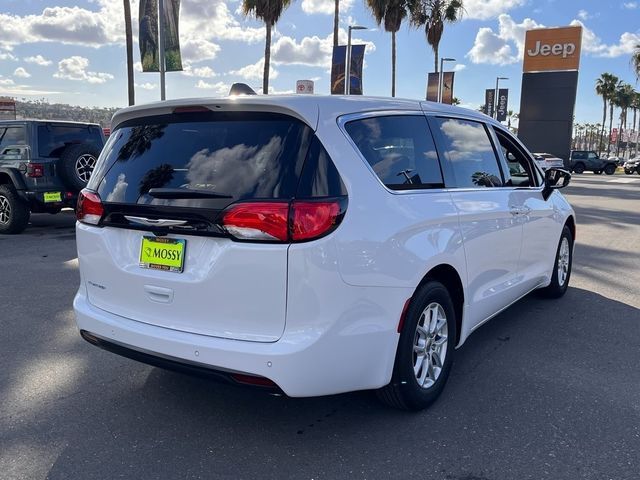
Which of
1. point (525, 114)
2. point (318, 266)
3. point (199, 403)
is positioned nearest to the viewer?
point (318, 266)

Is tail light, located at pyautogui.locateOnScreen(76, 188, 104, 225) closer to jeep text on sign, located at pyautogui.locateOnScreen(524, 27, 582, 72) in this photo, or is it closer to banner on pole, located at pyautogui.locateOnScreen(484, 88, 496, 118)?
jeep text on sign, located at pyautogui.locateOnScreen(524, 27, 582, 72)

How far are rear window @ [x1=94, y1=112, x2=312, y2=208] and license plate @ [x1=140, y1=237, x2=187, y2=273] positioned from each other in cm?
19

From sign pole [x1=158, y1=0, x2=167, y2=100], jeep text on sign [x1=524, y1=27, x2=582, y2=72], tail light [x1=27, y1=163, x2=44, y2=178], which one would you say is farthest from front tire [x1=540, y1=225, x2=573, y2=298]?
jeep text on sign [x1=524, y1=27, x2=582, y2=72]

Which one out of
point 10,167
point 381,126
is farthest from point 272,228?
point 10,167

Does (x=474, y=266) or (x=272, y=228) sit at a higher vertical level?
(x=272, y=228)

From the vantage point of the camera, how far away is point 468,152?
160 inches

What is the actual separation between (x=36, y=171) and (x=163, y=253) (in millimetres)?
7863

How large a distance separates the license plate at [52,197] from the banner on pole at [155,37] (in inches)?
353

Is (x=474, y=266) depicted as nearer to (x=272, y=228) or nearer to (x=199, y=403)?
(x=272, y=228)

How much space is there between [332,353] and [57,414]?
1732mm

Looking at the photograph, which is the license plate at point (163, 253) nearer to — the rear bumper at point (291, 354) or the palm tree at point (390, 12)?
the rear bumper at point (291, 354)

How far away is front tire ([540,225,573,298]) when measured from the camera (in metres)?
5.70

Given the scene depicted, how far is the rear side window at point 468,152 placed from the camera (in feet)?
12.6

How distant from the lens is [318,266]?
2686 millimetres
